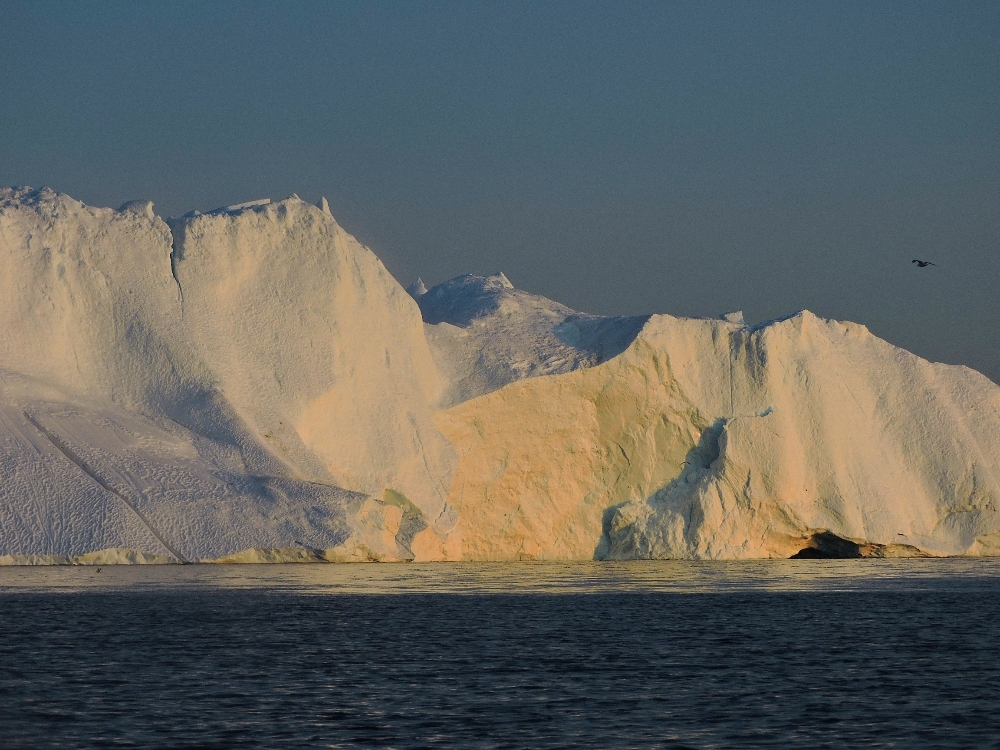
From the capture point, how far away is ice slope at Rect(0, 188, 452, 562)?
33938 mm

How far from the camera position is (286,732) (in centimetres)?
1275

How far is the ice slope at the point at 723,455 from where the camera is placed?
42938 mm

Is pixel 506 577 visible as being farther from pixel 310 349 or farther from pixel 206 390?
pixel 310 349

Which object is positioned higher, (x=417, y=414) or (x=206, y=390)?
(x=206, y=390)

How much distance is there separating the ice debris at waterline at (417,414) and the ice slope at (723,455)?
0.07 meters

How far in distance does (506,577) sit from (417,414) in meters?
8.09

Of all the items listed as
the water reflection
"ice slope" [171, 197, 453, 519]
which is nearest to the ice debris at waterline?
"ice slope" [171, 197, 453, 519]

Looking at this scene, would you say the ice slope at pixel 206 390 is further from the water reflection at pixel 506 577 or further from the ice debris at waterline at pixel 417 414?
the water reflection at pixel 506 577

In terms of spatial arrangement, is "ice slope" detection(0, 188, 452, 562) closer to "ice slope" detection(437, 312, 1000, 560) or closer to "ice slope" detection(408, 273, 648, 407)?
"ice slope" detection(408, 273, 648, 407)

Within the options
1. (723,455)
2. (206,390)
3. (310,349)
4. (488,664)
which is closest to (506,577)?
(206,390)

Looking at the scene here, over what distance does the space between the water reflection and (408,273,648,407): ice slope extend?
575 cm

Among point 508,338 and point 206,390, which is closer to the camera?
point 206,390

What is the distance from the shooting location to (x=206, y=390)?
38906 millimetres

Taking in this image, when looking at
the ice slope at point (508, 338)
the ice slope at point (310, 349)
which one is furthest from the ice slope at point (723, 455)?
the ice slope at point (310, 349)
